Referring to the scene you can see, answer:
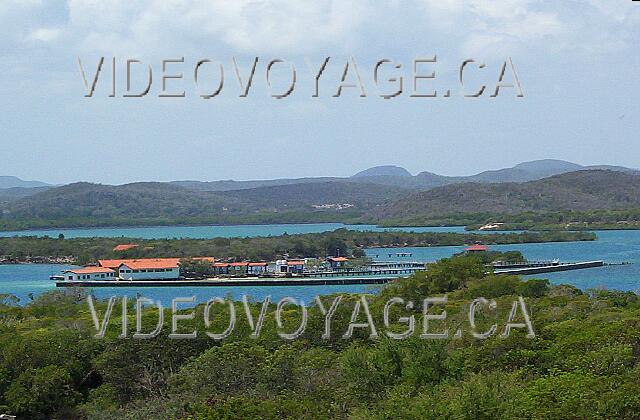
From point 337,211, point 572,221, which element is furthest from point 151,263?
point 337,211

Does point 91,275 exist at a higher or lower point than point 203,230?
lower

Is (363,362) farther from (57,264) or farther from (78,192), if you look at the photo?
(78,192)

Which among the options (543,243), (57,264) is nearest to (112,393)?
(57,264)

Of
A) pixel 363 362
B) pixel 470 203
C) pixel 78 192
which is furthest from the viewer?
pixel 78 192

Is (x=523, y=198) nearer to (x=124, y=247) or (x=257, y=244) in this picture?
(x=257, y=244)

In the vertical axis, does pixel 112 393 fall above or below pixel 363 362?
below

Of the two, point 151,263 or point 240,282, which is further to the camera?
point 151,263

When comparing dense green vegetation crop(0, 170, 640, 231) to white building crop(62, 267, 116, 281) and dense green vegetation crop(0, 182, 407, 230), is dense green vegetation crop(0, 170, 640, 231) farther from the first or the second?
white building crop(62, 267, 116, 281)
